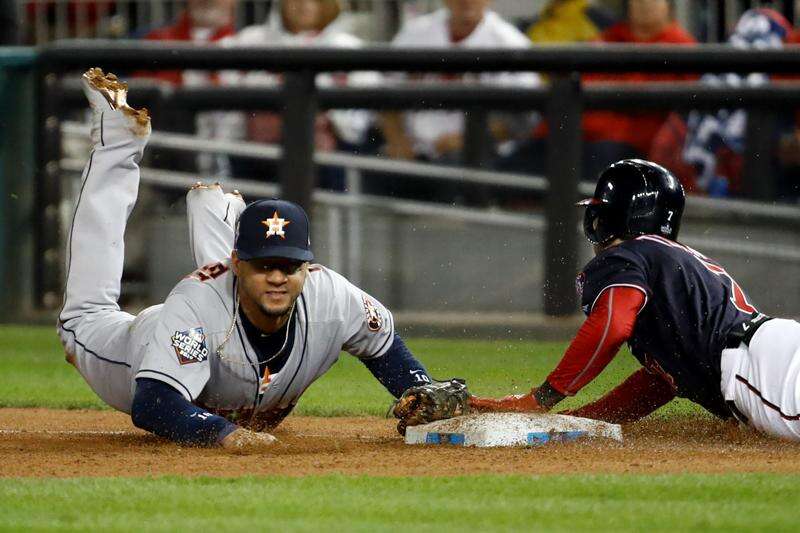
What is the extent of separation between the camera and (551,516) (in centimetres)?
425

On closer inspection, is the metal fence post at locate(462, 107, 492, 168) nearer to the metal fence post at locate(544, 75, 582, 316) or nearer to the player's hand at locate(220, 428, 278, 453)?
the metal fence post at locate(544, 75, 582, 316)

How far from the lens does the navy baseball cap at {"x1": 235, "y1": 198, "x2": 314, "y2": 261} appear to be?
5.38m

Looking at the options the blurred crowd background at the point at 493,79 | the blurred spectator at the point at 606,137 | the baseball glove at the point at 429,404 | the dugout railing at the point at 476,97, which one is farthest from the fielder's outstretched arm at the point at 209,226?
the blurred spectator at the point at 606,137

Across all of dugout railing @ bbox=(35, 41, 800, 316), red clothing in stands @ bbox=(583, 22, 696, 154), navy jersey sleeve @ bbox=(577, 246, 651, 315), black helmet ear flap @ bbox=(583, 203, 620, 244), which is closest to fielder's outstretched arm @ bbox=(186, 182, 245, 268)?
black helmet ear flap @ bbox=(583, 203, 620, 244)

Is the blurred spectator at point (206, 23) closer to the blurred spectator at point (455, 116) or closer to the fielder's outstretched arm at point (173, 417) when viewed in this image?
the blurred spectator at point (455, 116)

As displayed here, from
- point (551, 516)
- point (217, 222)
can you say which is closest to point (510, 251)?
point (217, 222)

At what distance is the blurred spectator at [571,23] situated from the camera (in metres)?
11.6

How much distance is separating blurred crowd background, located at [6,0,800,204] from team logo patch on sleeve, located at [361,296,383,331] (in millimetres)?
4887

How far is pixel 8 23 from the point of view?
1253 centimetres

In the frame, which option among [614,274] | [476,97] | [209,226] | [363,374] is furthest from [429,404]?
[476,97]

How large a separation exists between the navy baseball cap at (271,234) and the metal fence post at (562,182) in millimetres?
4957

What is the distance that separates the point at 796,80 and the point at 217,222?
5296 millimetres

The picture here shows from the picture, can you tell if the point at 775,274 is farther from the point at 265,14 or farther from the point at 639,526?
the point at 639,526

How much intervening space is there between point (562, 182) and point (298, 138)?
6.12ft
